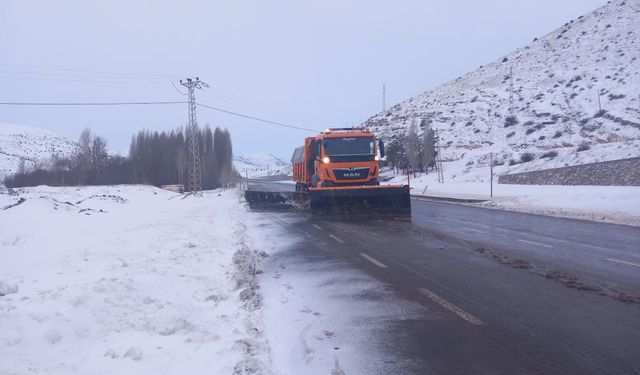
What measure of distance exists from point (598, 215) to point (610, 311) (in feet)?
56.0

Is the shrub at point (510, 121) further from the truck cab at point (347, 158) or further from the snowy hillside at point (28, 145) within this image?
the snowy hillside at point (28, 145)

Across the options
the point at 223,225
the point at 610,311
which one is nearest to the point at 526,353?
the point at 610,311

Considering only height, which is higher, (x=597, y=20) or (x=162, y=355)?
(x=597, y=20)

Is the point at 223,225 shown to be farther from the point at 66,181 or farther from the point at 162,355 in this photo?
the point at 66,181

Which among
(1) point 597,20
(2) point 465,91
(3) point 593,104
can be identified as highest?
(1) point 597,20

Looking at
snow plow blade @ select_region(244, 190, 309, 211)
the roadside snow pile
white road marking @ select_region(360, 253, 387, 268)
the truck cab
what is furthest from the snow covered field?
the roadside snow pile

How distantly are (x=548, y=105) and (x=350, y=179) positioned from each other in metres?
62.3

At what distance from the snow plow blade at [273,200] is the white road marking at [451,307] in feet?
63.0

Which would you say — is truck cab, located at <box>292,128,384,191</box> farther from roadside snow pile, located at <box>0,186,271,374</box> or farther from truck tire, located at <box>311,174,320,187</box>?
roadside snow pile, located at <box>0,186,271,374</box>

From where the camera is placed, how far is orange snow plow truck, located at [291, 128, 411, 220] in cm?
2086

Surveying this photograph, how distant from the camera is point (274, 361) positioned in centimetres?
554

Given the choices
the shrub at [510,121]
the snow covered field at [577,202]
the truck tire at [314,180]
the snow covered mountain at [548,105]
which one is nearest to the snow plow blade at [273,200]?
the truck tire at [314,180]

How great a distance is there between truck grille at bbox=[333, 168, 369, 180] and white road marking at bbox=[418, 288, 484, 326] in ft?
44.5

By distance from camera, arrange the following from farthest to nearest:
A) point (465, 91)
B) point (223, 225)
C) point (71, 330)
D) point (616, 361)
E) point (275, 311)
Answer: point (465, 91)
point (223, 225)
point (275, 311)
point (71, 330)
point (616, 361)
